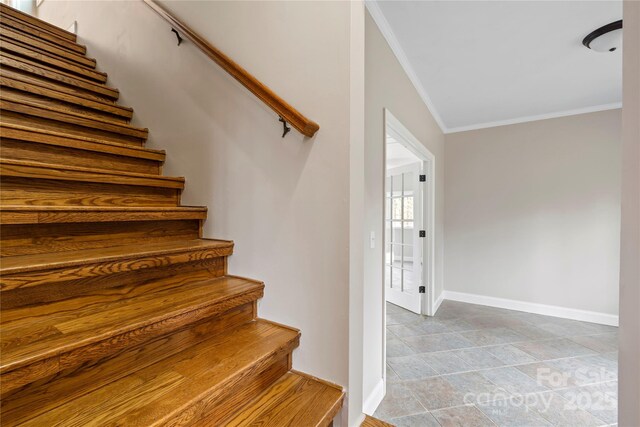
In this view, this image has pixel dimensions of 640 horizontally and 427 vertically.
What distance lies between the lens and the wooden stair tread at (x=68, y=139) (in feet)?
4.13

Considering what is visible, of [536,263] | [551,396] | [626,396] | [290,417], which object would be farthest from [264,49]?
[536,263]

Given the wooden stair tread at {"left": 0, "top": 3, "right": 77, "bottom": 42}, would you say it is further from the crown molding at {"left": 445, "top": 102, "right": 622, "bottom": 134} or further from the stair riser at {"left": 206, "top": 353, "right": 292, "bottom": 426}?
the crown molding at {"left": 445, "top": 102, "right": 622, "bottom": 134}

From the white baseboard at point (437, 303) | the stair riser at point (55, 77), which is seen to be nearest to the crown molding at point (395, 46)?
the stair riser at point (55, 77)

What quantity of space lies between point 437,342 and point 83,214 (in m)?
2.92

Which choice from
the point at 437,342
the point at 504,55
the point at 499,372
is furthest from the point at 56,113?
the point at 499,372

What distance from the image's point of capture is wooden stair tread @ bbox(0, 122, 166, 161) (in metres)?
1.26

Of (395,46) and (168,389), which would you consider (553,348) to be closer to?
(395,46)

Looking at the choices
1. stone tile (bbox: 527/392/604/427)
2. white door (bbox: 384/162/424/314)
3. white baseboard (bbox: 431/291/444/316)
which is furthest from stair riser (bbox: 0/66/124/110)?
white baseboard (bbox: 431/291/444/316)

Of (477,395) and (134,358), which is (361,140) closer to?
(134,358)

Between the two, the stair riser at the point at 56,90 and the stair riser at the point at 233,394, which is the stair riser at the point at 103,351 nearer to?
the stair riser at the point at 233,394

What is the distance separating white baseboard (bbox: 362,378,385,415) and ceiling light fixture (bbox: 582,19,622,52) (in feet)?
9.41

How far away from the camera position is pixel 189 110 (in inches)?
68.0

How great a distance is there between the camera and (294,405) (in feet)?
3.25

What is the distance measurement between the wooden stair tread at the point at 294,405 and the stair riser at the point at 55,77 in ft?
8.03
